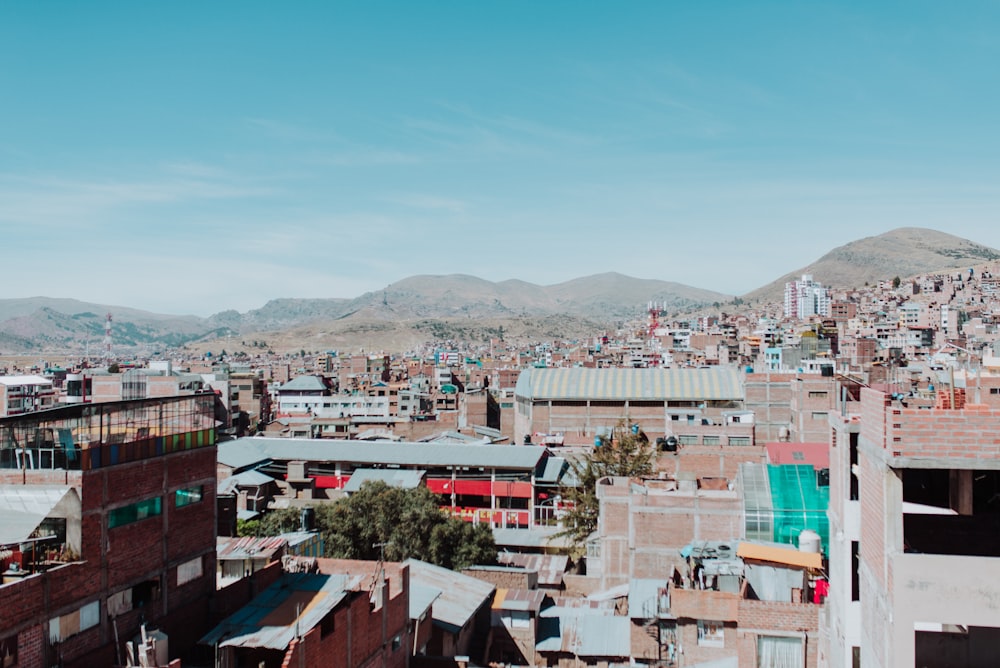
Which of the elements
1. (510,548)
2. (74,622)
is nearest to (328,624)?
(74,622)

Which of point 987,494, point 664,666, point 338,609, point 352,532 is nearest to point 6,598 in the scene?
point 338,609

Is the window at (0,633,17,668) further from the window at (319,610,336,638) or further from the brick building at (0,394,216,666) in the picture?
the window at (319,610,336,638)

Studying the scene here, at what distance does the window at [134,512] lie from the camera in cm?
1470

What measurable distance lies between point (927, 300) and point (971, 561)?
20393cm

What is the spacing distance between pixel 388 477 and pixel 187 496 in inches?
1317

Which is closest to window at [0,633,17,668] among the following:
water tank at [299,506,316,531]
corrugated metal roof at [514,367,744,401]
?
water tank at [299,506,316,531]

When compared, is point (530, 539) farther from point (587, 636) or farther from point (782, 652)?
point (782, 652)

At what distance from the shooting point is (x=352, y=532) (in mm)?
33312

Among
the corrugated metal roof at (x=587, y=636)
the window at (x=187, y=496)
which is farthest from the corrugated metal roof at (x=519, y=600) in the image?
the window at (x=187, y=496)

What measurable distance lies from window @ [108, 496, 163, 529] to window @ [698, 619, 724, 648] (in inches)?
498

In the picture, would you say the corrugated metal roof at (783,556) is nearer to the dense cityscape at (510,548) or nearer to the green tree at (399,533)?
the dense cityscape at (510,548)

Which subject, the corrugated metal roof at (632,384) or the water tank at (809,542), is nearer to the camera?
the water tank at (809,542)

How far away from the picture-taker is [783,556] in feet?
63.1

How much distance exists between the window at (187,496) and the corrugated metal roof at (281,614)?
2.38 m
